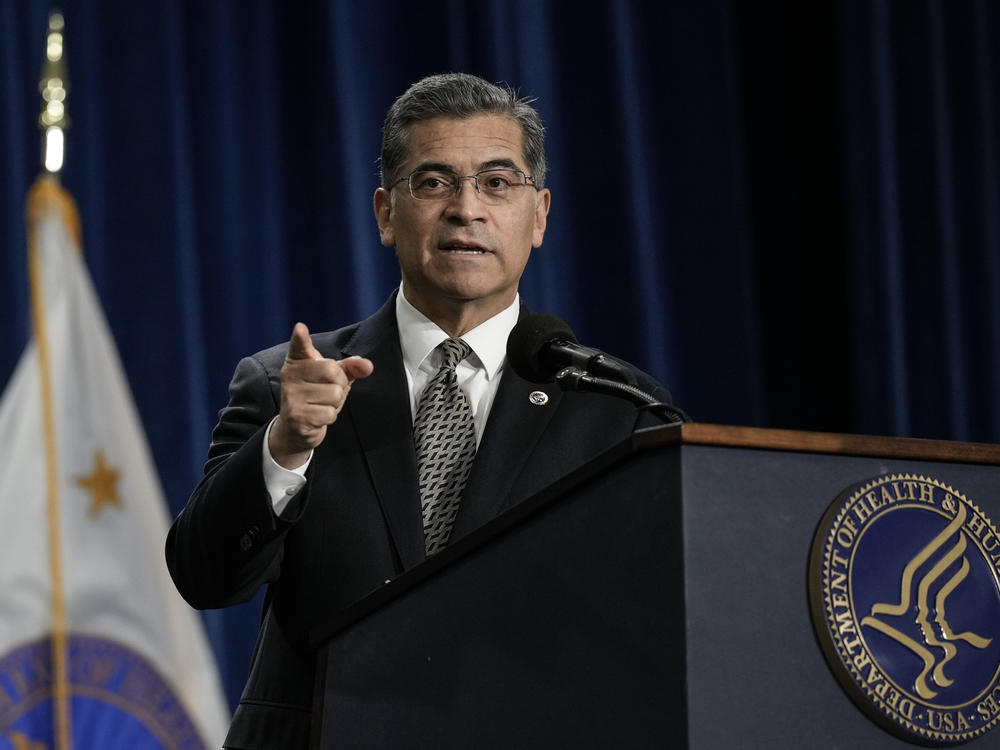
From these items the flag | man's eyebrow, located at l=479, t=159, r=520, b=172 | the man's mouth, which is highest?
man's eyebrow, located at l=479, t=159, r=520, b=172

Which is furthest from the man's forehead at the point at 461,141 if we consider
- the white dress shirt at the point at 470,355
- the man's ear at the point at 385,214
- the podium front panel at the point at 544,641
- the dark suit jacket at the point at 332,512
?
the podium front panel at the point at 544,641

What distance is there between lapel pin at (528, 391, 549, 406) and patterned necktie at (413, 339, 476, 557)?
83 millimetres

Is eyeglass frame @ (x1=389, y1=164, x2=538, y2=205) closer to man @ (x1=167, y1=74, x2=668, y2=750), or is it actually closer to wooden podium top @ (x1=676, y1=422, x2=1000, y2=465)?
man @ (x1=167, y1=74, x2=668, y2=750)

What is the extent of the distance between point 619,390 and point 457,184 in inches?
28.9

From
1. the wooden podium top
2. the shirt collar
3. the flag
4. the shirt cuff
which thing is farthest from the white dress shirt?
the flag

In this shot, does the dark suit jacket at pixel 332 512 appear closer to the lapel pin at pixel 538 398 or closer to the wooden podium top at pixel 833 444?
the lapel pin at pixel 538 398

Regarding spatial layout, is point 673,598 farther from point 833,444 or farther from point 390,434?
point 390,434

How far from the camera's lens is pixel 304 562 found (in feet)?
5.14

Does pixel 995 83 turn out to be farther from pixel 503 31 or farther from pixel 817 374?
pixel 503 31

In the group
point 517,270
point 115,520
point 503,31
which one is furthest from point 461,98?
point 503,31

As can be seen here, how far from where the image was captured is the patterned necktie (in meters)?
1.57

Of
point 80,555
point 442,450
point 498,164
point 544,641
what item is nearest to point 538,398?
point 442,450

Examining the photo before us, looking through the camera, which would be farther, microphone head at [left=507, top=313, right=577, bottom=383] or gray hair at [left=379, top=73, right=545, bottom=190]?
gray hair at [left=379, top=73, right=545, bottom=190]

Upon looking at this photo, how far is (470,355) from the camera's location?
5.76 ft
